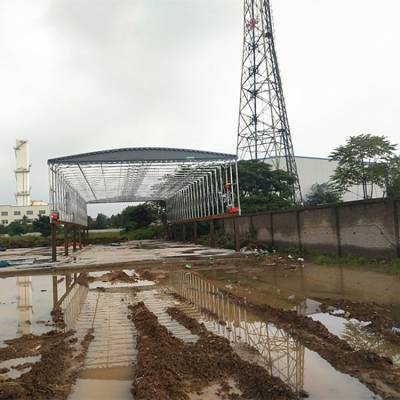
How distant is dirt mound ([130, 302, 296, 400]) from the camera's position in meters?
A: 3.52

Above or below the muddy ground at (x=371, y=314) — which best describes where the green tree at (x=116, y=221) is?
above

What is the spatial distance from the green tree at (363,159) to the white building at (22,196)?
59.6 metres

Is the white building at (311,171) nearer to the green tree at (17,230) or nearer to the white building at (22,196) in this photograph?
the green tree at (17,230)

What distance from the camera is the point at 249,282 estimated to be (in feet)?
34.0

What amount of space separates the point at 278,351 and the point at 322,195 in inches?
1471

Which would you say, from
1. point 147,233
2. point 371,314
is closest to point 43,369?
point 371,314

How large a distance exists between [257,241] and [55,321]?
14.9 m

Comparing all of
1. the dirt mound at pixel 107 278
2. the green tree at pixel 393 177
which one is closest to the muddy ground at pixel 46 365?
the dirt mound at pixel 107 278

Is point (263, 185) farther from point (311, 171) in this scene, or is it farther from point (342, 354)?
point (342, 354)

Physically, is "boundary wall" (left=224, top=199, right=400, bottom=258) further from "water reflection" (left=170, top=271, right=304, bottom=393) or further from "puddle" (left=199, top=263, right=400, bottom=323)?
"water reflection" (left=170, top=271, right=304, bottom=393)

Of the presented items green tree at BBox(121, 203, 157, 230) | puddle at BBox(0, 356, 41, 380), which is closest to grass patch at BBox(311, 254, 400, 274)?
puddle at BBox(0, 356, 41, 380)

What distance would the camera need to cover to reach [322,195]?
40.2 metres

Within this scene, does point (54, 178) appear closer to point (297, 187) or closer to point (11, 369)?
point (11, 369)

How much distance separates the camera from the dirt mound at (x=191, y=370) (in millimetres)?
3521
